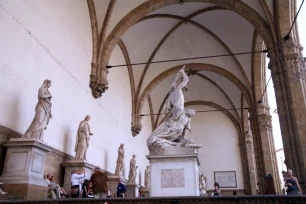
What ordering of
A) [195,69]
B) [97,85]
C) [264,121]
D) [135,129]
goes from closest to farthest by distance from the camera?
[97,85] < [264,121] < [135,129] < [195,69]

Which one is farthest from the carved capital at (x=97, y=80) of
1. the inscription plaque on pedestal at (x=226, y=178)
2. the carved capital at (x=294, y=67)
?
the inscription plaque on pedestal at (x=226, y=178)

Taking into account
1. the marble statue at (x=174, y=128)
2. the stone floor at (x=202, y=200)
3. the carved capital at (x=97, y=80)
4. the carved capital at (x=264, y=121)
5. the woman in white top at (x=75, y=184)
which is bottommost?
the stone floor at (x=202, y=200)

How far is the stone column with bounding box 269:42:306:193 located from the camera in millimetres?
8908

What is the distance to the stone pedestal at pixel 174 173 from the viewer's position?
5.45 m

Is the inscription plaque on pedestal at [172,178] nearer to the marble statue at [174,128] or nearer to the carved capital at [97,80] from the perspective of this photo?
the marble statue at [174,128]

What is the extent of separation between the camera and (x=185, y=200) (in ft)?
14.0

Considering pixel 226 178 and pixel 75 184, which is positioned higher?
pixel 226 178

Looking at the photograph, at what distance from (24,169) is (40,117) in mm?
1255

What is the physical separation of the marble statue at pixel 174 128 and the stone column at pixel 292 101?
4640mm

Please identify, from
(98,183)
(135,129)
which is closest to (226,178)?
(135,129)

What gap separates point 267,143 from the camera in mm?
15188

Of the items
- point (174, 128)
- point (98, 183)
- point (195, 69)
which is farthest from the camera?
point (195, 69)

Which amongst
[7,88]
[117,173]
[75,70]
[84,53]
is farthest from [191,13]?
[7,88]

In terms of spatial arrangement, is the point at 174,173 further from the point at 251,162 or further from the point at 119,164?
the point at 251,162
